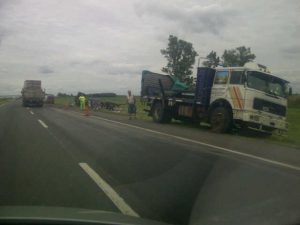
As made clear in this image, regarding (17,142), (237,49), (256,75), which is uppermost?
(237,49)

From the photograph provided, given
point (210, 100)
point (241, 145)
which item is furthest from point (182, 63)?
point (241, 145)

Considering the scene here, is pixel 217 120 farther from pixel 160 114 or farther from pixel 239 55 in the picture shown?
pixel 239 55

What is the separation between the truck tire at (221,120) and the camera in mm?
19938

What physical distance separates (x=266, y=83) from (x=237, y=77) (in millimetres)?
1137

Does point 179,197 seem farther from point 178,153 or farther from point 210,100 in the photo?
point 210,100

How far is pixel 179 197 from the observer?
7.15 m

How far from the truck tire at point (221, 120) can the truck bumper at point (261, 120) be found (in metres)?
0.39

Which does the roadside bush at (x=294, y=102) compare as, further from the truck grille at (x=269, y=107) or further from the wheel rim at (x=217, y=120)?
the wheel rim at (x=217, y=120)

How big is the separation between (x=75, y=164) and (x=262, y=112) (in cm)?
1115

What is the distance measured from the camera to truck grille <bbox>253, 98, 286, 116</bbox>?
63.3 feet

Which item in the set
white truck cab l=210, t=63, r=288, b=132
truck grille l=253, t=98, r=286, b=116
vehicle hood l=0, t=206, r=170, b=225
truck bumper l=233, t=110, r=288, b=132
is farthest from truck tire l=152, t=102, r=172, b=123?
vehicle hood l=0, t=206, r=170, b=225

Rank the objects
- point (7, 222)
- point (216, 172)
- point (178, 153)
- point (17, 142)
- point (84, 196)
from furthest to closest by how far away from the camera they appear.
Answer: point (17, 142) < point (178, 153) < point (216, 172) < point (84, 196) < point (7, 222)

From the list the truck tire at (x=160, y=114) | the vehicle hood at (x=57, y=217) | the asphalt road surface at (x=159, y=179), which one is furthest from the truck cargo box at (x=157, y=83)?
the vehicle hood at (x=57, y=217)

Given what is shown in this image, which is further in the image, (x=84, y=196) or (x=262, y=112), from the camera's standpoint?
(x=262, y=112)
